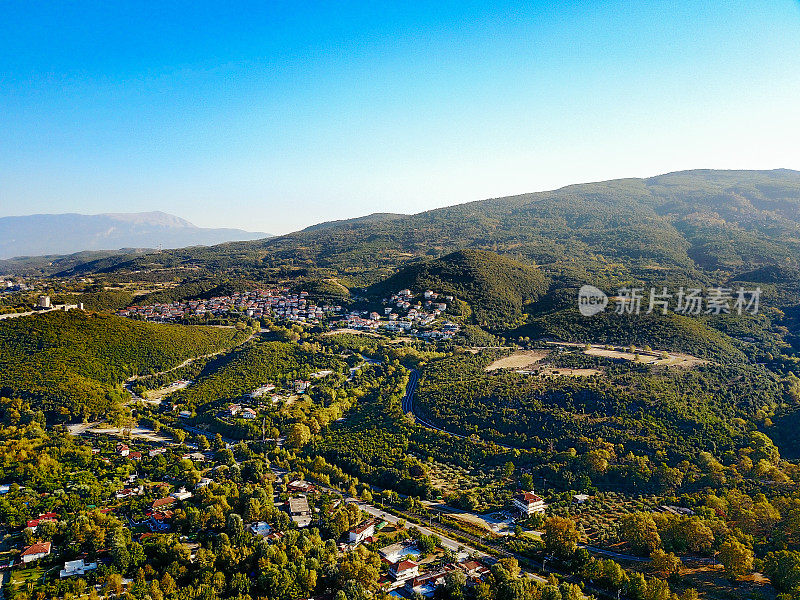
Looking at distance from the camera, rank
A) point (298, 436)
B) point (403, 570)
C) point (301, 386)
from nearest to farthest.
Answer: point (403, 570), point (298, 436), point (301, 386)

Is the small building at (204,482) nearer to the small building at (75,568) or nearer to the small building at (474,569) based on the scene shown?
the small building at (75,568)

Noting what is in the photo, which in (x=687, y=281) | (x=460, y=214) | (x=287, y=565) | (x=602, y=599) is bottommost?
(x=602, y=599)

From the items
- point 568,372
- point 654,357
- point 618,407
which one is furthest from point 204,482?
point 654,357

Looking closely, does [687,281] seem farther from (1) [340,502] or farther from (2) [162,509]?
(2) [162,509]

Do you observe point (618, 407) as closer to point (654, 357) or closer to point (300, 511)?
point (654, 357)

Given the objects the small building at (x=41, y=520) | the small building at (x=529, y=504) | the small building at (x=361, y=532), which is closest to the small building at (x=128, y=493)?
the small building at (x=41, y=520)

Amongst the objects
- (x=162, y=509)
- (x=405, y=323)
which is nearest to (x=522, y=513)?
(x=162, y=509)
